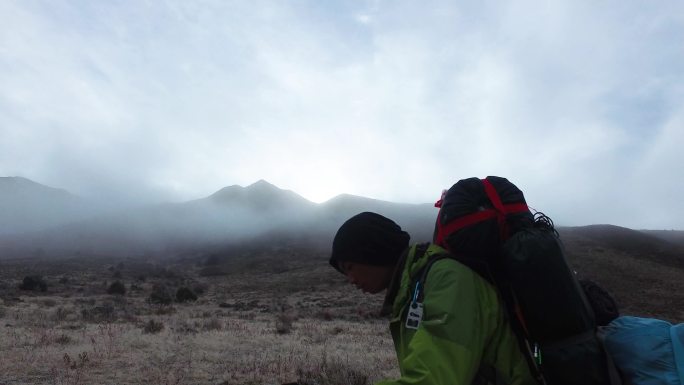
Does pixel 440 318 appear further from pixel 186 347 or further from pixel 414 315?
pixel 186 347

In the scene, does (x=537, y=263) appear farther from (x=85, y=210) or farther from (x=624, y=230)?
(x=85, y=210)

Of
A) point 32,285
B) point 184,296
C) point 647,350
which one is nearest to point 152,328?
point 647,350

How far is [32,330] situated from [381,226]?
11.6 m

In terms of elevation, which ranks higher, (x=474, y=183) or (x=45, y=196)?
(x=45, y=196)

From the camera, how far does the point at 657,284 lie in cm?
2972

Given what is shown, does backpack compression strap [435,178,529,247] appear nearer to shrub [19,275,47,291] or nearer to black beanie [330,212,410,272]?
black beanie [330,212,410,272]

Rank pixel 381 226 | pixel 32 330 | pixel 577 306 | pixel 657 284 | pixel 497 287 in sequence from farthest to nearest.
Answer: pixel 657 284, pixel 32 330, pixel 381 226, pixel 497 287, pixel 577 306

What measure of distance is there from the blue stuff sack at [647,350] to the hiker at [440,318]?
0.29 m

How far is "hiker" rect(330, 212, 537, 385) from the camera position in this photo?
5.06ft

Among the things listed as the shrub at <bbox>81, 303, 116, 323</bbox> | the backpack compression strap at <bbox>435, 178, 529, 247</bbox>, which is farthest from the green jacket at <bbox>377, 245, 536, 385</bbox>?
the shrub at <bbox>81, 303, 116, 323</bbox>

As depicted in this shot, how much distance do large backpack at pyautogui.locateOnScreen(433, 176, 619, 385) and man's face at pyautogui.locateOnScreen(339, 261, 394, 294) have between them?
337mm

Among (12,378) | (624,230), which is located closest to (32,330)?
(12,378)

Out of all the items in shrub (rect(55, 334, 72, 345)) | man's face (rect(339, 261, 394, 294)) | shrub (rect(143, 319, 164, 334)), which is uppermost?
man's face (rect(339, 261, 394, 294))

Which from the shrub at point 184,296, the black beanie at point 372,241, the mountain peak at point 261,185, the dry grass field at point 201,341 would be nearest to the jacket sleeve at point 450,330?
the black beanie at point 372,241
